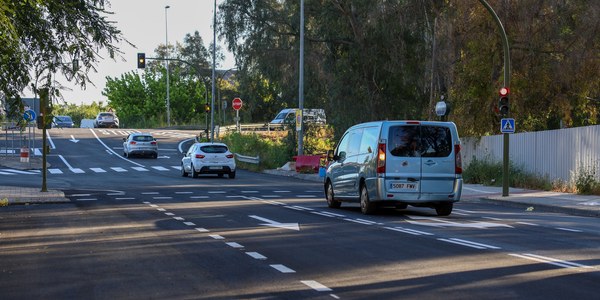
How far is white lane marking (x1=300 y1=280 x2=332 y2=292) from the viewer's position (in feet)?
31.9

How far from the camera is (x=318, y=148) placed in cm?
5309

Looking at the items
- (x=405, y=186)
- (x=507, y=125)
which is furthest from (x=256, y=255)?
(x=507, y=125)

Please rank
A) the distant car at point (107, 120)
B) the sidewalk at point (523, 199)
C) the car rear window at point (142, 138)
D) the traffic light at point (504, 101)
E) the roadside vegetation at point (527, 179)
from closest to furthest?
1. the sidewalk at point (523, 199)
2. the roadside vegetation at point (527, 179)
3. the traffic light at point (504, 101)
4. the car rear window at point (142, 138)
5. the distant car at point (107, 120)

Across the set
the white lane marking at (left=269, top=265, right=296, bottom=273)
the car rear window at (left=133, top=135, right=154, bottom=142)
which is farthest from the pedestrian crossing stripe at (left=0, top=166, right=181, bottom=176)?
the white lane marking at (left=269, top=265, right=296, bottom=273)

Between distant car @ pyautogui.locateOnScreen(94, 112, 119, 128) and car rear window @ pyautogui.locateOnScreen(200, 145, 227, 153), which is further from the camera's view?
distant car @ pyautogui.locateOnScreen(94, 112, 119, 128)

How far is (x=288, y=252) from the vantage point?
13.1m

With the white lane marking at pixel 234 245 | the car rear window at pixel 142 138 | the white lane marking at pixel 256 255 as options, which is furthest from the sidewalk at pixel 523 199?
the car rear window at pixel 142 138

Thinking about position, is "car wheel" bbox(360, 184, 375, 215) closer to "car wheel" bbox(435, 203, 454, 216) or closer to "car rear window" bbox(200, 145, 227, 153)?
"car wheel" bbox(435, 203, 454, 216)

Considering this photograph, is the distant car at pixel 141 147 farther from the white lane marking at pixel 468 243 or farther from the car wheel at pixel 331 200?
the white lane marking at pixel 468 243

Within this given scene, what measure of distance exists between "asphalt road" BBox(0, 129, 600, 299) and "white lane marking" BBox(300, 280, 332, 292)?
1 cm

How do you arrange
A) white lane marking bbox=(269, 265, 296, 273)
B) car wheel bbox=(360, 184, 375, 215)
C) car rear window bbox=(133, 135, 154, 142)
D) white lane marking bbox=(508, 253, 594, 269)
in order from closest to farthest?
white lane marking bbox=(269, 265, 296, 273) → white lane marking bbox=(508, 253, 594, 269) → car wheel bbox=(360, 184, 375, 215) → car rear window bbox=(133, 135, 154, 142)

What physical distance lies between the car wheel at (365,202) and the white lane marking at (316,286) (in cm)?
1009

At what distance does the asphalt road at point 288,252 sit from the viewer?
32.2ft

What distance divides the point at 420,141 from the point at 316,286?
10275 mm
